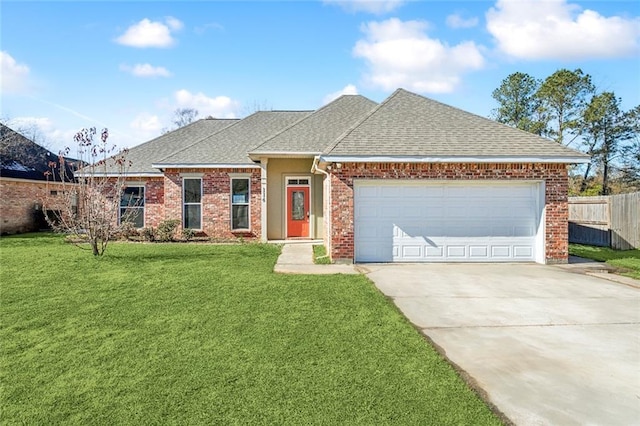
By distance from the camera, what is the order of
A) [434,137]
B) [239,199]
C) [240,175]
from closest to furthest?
1. [434,137]
2. [240,175]
3. [239,199]

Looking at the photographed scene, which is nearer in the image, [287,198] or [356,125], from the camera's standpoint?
[356,125]

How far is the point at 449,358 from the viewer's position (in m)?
4.12

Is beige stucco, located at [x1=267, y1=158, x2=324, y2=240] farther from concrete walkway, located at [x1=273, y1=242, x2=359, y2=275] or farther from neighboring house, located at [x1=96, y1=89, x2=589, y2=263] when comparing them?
neighboring house, located at [x1=96, y1=89, x2=589, y2=263]

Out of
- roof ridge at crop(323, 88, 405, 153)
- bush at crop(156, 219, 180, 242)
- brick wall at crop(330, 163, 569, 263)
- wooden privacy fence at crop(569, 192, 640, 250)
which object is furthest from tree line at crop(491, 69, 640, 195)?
bush at crop(156, 219, 180, 242)

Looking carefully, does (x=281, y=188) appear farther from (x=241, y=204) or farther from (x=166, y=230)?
(x=166, y=230)

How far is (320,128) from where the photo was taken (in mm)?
15680

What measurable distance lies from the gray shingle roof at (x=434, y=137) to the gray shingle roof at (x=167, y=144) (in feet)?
33.1

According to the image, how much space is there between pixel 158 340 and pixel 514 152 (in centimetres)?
966

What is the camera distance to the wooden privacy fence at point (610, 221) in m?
12.7

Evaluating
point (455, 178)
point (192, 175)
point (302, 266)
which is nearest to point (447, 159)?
point (455, 178)

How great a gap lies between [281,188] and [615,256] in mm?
11575

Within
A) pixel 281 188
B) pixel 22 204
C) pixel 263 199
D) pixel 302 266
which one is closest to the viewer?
pixel 302 266

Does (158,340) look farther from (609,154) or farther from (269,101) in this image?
(269,101)

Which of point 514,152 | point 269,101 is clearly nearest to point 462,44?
point 514,152
